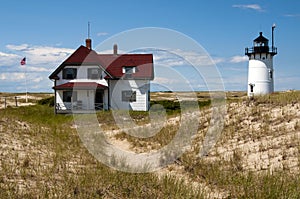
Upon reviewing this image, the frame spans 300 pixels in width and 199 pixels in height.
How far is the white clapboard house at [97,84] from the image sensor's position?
106ft

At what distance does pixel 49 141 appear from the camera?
14.0 metres

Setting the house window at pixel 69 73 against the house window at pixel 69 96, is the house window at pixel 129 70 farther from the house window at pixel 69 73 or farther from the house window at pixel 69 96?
the house window at pixel 69 96

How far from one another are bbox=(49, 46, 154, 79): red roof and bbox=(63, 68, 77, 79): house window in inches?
20.1

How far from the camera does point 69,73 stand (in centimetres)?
3284

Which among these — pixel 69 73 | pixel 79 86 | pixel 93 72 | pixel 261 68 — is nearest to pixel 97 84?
pixel 93 72

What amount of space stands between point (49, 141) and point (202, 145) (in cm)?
572

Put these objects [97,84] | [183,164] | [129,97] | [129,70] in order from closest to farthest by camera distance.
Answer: [183,164] < [97,84] < [129,97] < [129,70]

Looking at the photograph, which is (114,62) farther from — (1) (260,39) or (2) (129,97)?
(1) (260,39)

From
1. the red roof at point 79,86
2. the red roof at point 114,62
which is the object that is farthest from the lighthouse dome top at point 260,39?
the red roof at point 79,86

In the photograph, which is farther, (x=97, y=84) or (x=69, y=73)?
(x=69, y=73)

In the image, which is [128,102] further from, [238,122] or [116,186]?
[116,186]

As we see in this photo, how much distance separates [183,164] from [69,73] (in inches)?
939

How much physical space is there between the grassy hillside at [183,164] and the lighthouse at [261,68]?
14728 millimetres

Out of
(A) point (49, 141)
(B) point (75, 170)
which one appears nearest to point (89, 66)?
(A) point (49, 141)
